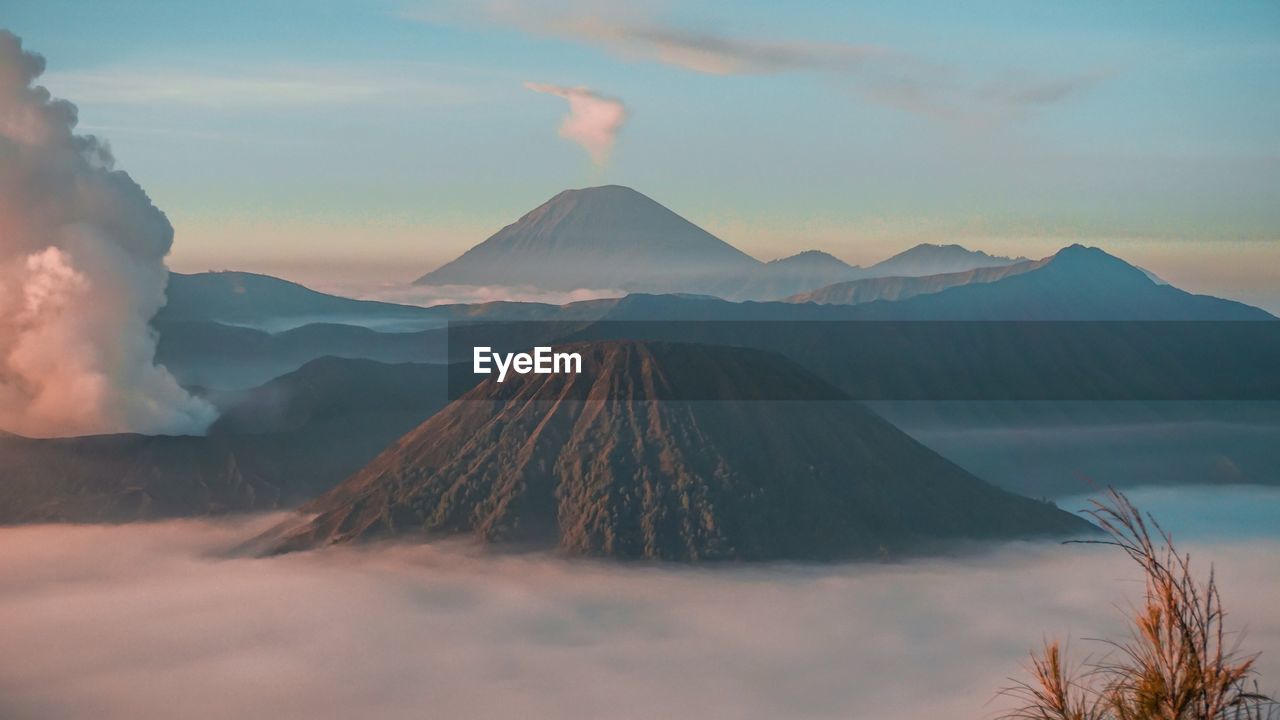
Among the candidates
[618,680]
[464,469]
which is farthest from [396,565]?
[618,680]

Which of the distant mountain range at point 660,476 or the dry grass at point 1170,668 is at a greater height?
the dry grass at point 1170,668

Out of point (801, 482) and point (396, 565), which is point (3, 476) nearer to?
point (396, 565)

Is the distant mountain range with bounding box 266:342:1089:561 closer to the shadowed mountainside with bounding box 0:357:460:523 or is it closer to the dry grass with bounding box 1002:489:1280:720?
the shadowed mountainside with bounding box 0:357:460:523

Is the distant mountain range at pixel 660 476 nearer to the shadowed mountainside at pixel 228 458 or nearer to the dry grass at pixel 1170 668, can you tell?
the shadowed mountainside at pixel 228 458

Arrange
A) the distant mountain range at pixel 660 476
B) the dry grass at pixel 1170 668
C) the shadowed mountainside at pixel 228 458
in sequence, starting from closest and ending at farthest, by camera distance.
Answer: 1. the dry grass at pixel 1170 668
2. the distant mountain range at pixel 660 476
3. the shadowed mountainside at pixel 228 458

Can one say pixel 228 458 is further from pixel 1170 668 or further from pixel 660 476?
pixel 1170 668

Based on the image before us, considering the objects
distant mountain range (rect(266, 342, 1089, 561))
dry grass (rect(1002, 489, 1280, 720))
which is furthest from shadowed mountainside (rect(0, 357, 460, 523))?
dry grass (rect(1002, 489, 1280, 720))

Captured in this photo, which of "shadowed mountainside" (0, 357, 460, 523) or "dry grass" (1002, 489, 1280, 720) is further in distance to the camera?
"shadowed mountainside" (0, 357, 460, 523)

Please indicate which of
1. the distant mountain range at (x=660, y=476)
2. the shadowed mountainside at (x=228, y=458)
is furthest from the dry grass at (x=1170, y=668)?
the shadowed mountainside at (x=228, y=458)
